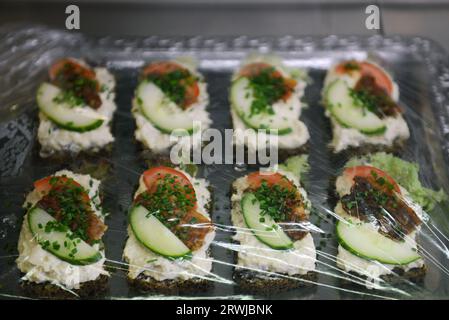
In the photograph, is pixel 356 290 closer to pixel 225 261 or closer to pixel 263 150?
pixel 225 261

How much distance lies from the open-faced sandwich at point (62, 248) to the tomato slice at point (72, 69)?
941 mm

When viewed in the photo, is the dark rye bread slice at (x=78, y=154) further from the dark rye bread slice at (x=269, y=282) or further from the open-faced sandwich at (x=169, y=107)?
the dark rye bread slice at (x=269, y=282)

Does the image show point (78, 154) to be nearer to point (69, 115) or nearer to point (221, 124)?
point (69, 115)

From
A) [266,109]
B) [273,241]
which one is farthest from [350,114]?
[273,241]

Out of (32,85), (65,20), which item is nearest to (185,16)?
(65,20)

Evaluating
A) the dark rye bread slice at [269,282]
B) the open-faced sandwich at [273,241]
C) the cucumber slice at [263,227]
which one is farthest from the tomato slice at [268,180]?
the dark rye bread slice at [269,282]

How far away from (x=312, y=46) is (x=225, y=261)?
1.86m

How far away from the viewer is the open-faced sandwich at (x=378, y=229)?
314 centimetres

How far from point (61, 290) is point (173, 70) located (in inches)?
64.0

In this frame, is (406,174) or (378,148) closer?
(406,174)

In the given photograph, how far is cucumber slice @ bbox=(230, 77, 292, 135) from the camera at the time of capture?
145 inches

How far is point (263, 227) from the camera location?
3.19 meters

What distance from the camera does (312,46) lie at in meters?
4.29

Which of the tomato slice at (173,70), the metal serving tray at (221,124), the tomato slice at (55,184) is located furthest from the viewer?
the tomato slice at (173,70)
